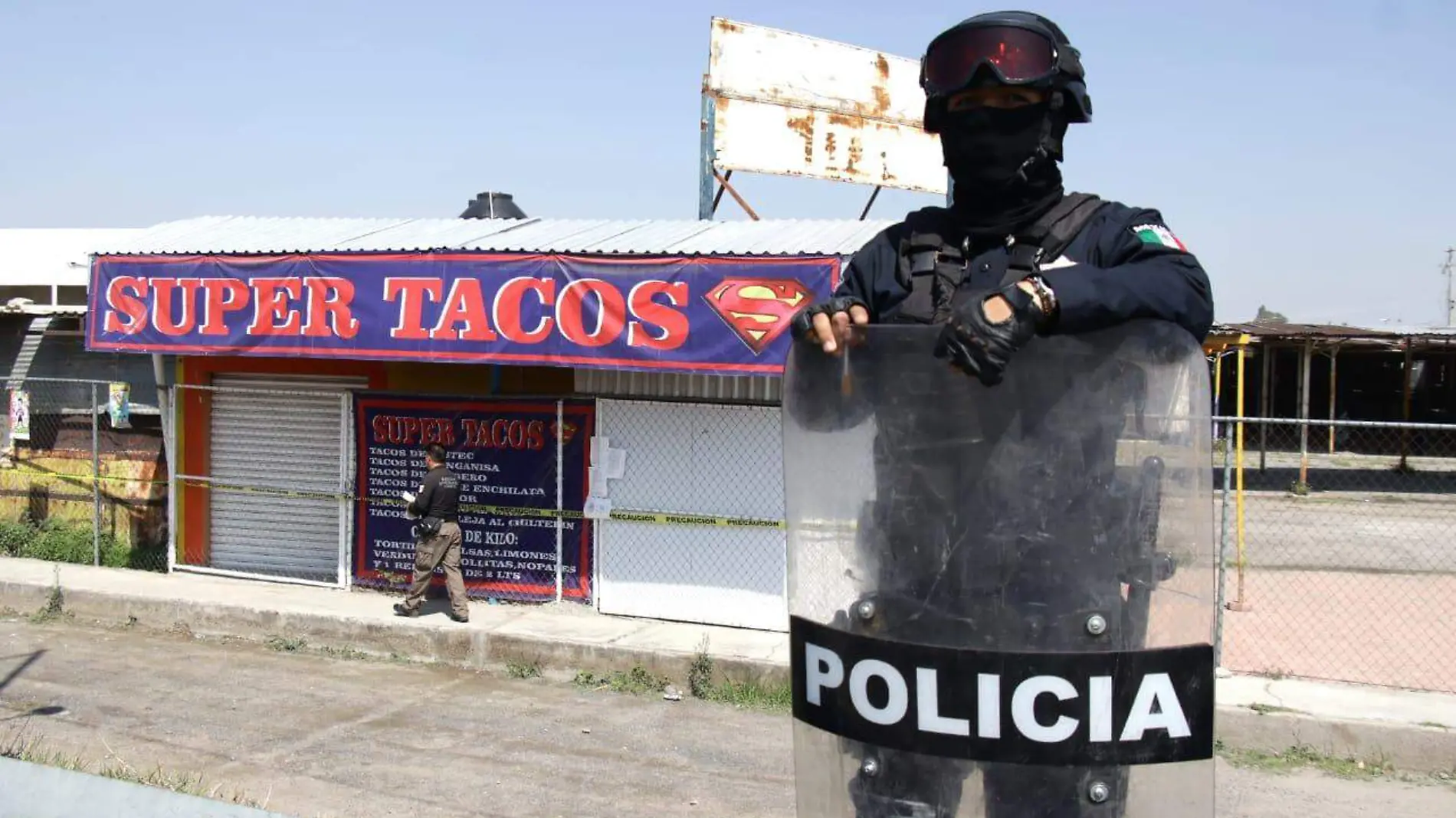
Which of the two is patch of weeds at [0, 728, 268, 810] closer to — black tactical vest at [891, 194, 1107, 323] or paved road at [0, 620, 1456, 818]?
paved road at [0, 620, 1456, 818]

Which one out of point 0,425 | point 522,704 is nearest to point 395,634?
point 522,704

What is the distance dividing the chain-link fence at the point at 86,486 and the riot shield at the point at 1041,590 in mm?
12680

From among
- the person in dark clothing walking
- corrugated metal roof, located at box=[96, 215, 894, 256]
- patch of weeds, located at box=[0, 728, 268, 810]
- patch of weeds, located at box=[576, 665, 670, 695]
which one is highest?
corrugated metal roof, located at box=[96, 215, 894, 256]

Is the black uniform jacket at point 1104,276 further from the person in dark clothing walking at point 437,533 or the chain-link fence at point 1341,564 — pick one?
the person in dark clothing walking at point 437,533

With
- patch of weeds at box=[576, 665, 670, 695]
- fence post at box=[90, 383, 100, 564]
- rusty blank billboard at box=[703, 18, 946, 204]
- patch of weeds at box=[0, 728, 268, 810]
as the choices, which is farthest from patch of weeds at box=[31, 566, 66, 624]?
rusty blank billboard at box=[703, 18, 946, 204]

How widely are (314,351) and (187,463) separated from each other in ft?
9.28

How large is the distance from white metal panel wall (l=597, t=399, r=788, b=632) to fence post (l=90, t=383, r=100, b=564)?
569cm

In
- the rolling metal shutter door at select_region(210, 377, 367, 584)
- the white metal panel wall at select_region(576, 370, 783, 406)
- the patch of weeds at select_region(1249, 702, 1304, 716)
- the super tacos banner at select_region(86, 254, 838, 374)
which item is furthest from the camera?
the rolling metal shutter door at select_region(210, 377, 367, 584)

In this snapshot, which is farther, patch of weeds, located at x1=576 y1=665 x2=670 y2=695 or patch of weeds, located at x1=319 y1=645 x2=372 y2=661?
patch of weeds, located at x1=319 y1=645 x2=372 y2=661

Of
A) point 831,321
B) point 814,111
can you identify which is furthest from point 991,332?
point 814,111

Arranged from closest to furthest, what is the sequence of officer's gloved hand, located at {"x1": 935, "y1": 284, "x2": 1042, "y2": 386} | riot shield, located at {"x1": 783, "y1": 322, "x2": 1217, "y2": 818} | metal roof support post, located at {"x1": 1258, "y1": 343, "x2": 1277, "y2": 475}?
1. officer's gloved hand, located at {"x1": 935, "y1": 284, "x2": 1042, "y2": 386}
2. riot shield, located at {"x1": 783, "y1": 322, "x2": 1217, "y2": 818}
3. metal roof support post, located at {"x1": 1258, "y1": 343, "x2": 1277, "y2": 475}

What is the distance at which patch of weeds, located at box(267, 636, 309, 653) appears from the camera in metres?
10.6

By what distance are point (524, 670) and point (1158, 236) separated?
838cm

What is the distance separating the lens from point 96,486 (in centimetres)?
1298
